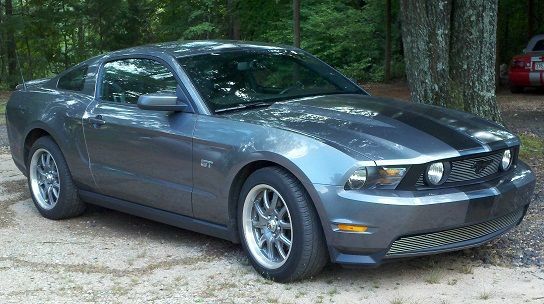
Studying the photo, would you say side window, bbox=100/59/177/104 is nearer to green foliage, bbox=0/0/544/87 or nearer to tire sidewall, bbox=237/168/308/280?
tire sidewall, bbox=237/168/308/280

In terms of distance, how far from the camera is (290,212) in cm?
457

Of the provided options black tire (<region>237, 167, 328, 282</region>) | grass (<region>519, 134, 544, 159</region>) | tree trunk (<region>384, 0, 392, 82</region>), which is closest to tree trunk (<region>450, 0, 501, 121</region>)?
grass (<region>519, 134, 544, 159</region>)

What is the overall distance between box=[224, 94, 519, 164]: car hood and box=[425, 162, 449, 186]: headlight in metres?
0.06

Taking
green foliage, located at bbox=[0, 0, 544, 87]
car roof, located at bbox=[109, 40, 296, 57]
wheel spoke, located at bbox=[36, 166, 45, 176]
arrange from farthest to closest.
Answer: green foliage, located at bbox=[0, 0, 544, 87]
wheel spoke, located at bbox=[36, 166, 45, 176]
car roof, located at bbox=[109, 40, 296, 57]

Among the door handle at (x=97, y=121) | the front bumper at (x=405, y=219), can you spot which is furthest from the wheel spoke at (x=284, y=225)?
the door handle at (x=97, y=121)

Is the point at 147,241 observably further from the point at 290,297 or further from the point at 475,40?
the point at 475,40

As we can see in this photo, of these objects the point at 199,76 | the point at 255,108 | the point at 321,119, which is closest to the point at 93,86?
the point at 199,76

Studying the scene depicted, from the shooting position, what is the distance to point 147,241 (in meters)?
5.90

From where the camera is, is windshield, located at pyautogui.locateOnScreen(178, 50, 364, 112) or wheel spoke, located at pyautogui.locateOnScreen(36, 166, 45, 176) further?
wheel spoke, located at pyautogui.locateOnScreen(36, 166, 45, 176)

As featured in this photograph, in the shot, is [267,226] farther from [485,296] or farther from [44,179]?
[44,179]

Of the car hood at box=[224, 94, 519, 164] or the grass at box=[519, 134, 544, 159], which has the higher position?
the car hood at box=[224, 94, 519, 164]

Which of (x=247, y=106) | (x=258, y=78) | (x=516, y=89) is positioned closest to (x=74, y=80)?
(x=258, y=78)

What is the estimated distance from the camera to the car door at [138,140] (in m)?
5.32

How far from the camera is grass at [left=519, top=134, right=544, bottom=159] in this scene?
816cm
